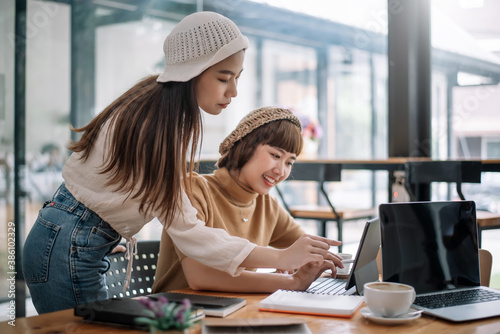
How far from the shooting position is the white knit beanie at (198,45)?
4.09 ft

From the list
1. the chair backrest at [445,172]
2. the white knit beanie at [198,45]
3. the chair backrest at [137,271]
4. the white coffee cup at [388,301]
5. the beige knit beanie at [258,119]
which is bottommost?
the chair backrest at [137,271]

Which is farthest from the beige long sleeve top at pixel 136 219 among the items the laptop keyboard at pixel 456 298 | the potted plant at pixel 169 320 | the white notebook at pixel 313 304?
the potted plant at pixel 169 320

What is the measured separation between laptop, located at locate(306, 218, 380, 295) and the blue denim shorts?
1.76 feet

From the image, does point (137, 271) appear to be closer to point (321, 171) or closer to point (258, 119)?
point (258, 119)

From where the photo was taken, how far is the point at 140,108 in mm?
1226

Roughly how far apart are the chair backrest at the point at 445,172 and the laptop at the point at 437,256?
1477mm

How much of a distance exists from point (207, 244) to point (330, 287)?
0.36 m

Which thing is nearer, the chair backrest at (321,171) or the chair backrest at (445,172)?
the chair backrest at (445,172)

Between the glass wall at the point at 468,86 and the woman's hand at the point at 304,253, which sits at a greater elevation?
the glass wall at the point at 468,86

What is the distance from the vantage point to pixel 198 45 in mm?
1266

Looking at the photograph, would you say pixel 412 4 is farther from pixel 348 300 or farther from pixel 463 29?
pixel 348 300

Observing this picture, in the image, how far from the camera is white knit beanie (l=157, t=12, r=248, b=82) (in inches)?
49.1

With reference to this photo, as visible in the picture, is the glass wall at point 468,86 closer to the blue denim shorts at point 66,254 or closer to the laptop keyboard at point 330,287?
the laptop keyboard at point 330,287

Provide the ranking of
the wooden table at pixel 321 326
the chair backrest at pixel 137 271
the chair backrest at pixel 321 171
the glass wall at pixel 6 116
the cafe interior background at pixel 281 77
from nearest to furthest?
the wooden table at pixel 321 326 < the chair backrest at pixel 137 271 < the chair backrest at pixel 321 171 < the glass wall at pixel 6 116 < the cafe interior background at pixel 281 77
